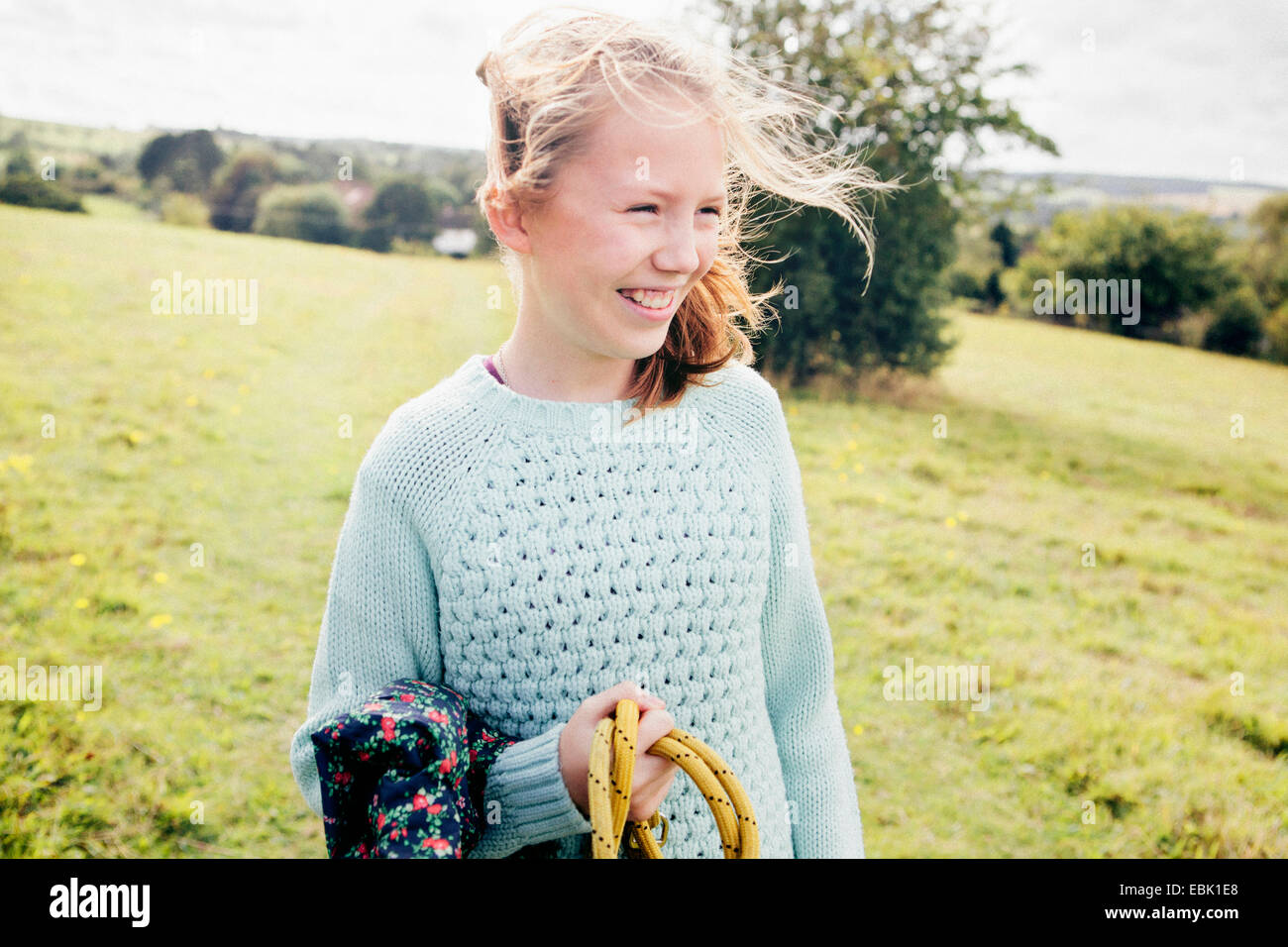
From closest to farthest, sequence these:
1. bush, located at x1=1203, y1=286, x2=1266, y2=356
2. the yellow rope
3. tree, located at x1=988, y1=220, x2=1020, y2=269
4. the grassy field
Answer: the yellow rope → the grassy field → bush, located at x1=1203, y1=286, x2=1266, y2=356 → tree, located at x1=988, y1=220, x2=1020, y2=269

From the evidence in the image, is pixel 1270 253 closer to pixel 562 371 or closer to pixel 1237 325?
pixel 1237 325

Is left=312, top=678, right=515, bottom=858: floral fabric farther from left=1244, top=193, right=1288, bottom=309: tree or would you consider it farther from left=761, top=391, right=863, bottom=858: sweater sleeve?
left=1244, top=193, right=1288, bottom=309: tree

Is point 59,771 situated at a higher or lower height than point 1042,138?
lower

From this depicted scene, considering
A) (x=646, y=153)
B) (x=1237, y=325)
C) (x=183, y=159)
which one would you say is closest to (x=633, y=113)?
(x=646, y=153)

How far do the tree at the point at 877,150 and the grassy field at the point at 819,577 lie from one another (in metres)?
1.04

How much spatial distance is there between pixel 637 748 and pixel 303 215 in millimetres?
14900

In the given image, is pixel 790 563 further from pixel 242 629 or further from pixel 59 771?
pixel 242 629

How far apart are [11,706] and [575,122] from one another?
3.54 meters

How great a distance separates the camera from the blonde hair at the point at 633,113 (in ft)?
4.58

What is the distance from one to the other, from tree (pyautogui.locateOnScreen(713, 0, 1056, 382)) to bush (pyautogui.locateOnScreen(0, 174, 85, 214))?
8.75 meters

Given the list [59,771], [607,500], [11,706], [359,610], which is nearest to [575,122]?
[607,500]

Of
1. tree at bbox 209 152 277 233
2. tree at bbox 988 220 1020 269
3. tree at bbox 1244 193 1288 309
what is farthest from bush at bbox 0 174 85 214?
tree at bbox 1244 193 1288 309

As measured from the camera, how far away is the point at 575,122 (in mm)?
1376

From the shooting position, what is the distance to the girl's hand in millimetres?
1245
